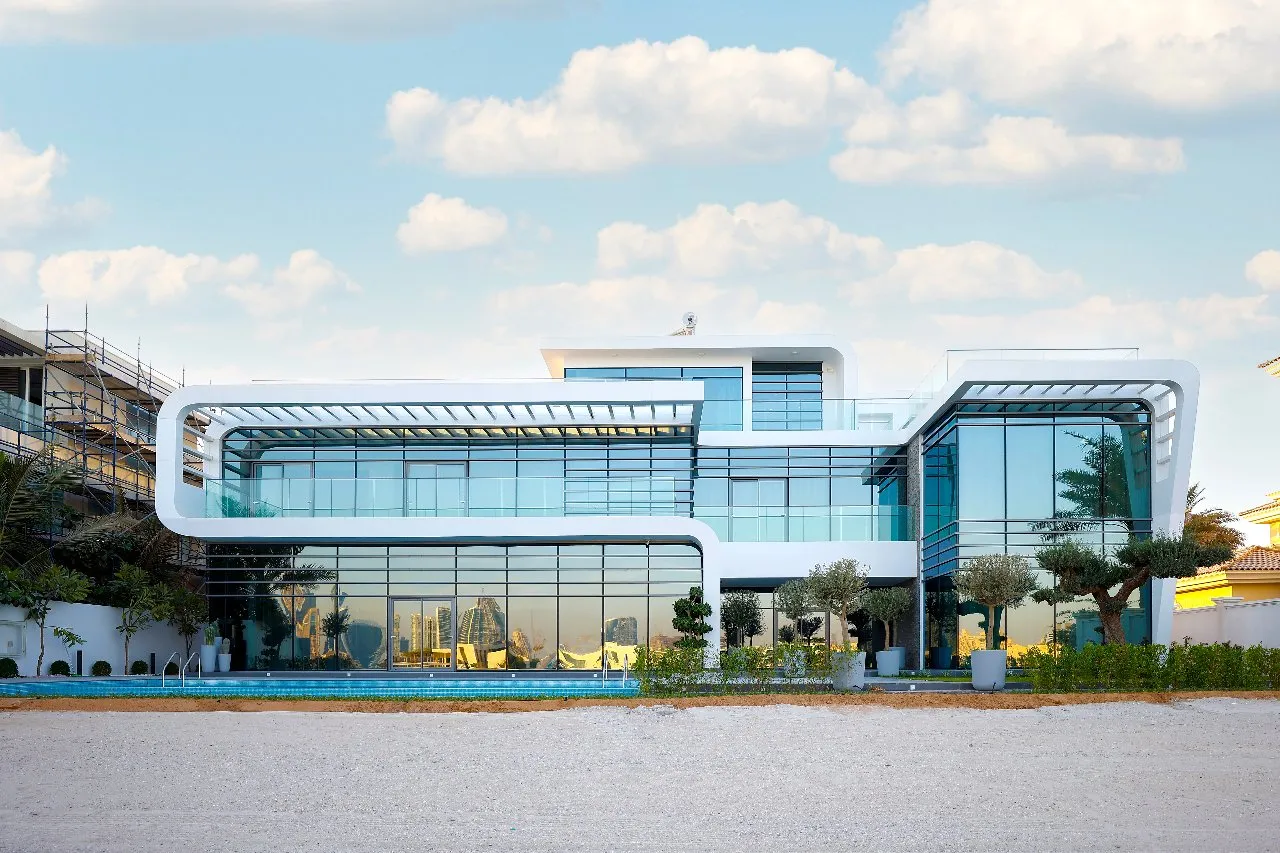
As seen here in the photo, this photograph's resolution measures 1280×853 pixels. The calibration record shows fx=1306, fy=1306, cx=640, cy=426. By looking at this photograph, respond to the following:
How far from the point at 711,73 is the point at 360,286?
10561 millimetres

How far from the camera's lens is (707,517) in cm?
3197

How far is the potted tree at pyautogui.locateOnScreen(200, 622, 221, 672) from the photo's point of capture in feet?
101

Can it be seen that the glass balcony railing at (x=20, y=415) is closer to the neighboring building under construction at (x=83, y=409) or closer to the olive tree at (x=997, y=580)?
the neighboring building under construction at (x=83, y=409)

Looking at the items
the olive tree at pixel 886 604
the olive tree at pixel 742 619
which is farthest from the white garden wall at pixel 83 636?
the olive tree at pixel 886 604

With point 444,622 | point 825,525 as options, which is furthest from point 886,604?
point 444,622

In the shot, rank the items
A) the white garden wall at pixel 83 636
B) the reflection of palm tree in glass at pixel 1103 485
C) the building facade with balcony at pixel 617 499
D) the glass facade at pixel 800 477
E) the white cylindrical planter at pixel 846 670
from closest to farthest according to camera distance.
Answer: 1. the white cylindrical planter at pixel 846 670
2. the white garden wall at pixel 83 636
3. the reflection of palm tree in glass at pixel 1103 485
4. the building facade with balcony at pixel 617 499
5. the glass facade at pixel 800 477

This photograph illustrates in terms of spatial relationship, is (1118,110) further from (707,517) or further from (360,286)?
(360,286)

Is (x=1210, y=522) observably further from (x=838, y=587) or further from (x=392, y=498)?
(x=392, y=498)

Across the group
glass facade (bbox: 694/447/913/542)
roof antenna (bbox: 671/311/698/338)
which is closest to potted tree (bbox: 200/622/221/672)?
glass facade (bbox: 694/447/913/542)

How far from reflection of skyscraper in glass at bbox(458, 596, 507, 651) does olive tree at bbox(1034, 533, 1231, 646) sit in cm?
1267

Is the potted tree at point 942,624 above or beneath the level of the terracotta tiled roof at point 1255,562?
beneath

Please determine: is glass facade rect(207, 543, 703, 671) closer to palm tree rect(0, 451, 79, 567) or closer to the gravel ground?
palm tree rect(0, 451, 79, 567)

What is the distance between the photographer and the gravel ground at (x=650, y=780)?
439 inches

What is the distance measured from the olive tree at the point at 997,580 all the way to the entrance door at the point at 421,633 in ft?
41.9
